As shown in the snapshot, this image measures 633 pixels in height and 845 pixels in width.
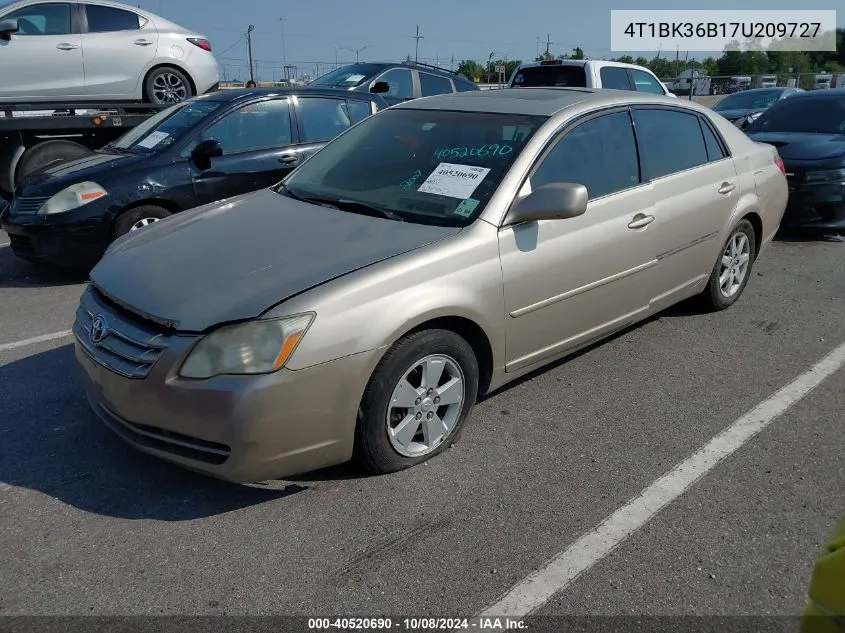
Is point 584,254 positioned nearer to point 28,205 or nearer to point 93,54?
point 28,205

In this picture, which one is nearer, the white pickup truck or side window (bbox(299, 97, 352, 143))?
side window (bbox(299, 97, 352, 143))

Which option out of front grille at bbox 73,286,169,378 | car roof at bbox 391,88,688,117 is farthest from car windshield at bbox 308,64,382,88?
front grille at bbox 73,286,169,378

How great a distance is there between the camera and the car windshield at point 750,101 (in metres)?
14.3

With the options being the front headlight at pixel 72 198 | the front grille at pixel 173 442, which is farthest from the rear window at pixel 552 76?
the front grille at pixel 173 442

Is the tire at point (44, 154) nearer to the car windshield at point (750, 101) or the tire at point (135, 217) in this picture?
the tire at point (135, 217)

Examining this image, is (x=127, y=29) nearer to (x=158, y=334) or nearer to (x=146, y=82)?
(x=146, y=82)

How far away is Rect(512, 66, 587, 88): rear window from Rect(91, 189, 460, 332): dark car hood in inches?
292

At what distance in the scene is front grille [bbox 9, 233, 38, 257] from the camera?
6.02 m

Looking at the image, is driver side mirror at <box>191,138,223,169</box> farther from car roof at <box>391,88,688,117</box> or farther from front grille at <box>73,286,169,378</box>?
front grille at <box>73,286,169,378</box>

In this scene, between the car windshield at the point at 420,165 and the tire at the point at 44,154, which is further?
the tire at the point at 44,154

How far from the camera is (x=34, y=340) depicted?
4812 mm

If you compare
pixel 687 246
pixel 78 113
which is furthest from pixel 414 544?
pixel 78 113

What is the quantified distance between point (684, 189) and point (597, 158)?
2.80 feet

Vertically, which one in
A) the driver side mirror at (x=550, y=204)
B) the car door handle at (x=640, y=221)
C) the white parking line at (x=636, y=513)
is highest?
the driver side mirror at (x=550, y=204)
